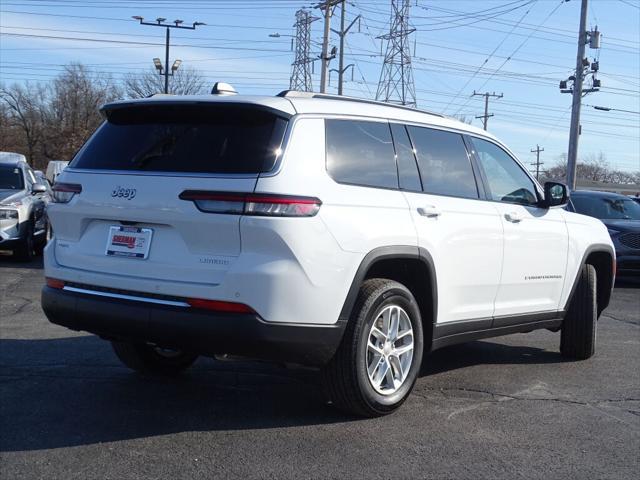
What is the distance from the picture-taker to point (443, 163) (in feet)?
17.9

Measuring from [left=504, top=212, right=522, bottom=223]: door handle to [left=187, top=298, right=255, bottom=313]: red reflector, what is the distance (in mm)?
2570

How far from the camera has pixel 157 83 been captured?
5419 centimetres

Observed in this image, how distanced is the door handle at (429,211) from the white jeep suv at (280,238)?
1 centimetres

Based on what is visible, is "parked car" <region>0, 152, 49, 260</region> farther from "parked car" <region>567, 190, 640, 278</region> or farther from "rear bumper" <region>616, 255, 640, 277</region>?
"rear bumper" <region>616, 255, 640, 277</region>

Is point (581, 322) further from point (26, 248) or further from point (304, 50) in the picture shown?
point (304, 50)

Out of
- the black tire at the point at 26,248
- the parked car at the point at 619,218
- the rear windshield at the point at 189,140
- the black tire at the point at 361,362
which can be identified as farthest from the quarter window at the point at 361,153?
the black tire at the point at 26,248

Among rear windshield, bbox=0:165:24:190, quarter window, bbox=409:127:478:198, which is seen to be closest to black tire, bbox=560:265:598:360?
quarter window, bbox=409:127:478:198

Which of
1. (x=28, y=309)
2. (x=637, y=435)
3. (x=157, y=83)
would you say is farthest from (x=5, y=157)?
(x=157, y=83)

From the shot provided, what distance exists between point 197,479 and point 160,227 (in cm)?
141

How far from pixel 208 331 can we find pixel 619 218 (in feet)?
40.3

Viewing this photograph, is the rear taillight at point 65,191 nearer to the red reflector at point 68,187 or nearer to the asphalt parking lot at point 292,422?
the red reflector at point 68,187

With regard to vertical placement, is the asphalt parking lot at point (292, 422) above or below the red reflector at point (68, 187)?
below

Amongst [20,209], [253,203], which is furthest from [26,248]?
[253,203]

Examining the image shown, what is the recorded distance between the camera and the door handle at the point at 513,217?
580cm
